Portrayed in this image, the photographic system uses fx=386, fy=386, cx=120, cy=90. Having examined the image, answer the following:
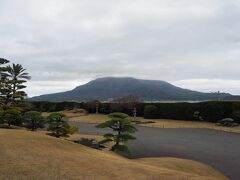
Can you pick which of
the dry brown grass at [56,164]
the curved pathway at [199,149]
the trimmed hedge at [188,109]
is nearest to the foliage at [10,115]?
the curved pathway at [199,149]

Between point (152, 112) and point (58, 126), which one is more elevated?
point (152, 112)

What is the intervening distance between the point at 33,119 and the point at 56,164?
1317 cm

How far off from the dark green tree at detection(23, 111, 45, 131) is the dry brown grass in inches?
380

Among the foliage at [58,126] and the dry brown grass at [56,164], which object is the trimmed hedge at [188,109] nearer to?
the foliage at [58,126]

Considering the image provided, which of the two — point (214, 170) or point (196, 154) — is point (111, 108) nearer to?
point (196, 154)

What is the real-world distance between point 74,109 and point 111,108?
7.16m

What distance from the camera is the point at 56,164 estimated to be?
979 centimetres

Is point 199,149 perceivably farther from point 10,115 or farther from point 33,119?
point 10,115

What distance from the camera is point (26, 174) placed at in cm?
886

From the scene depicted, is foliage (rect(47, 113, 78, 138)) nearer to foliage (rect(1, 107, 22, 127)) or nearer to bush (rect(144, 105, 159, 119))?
foliage (rect(1, 107, 22, 127))

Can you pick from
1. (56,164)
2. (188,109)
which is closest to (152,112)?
(188,109)

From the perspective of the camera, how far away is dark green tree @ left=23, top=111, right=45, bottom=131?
22266 millimetres

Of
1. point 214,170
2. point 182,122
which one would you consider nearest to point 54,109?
point 182,122

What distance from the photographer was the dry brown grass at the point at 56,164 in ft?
29.8
